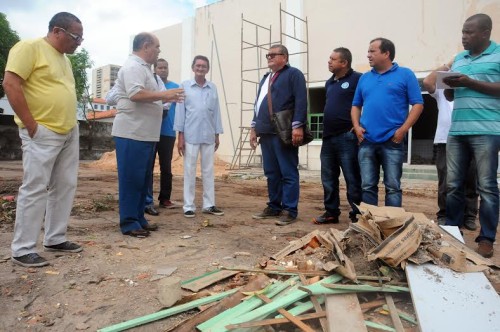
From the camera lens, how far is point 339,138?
4.42m

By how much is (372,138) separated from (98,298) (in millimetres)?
2728

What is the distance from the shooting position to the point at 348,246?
296cm

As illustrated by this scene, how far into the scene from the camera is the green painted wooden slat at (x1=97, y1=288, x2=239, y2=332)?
6.93 ft

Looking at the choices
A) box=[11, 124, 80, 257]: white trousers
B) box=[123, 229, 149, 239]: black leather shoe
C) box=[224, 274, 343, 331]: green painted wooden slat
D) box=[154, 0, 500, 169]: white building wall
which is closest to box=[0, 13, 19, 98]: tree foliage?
box=[154, 0, 500, 169]: white building wall

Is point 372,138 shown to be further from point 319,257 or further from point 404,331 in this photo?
point 404,331

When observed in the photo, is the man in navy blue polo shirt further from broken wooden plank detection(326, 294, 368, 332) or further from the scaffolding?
the scaffolding

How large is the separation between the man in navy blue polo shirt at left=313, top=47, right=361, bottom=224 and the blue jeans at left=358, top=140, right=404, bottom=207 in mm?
345

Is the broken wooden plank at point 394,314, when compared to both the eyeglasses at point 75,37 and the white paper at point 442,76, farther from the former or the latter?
the eyeglasses at point 75,37

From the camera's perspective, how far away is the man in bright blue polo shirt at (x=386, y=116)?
3828 millimetres

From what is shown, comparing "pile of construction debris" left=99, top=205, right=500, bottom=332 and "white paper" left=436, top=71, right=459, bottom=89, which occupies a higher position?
"white paper" left=436, top=71, right=459, bottom=89

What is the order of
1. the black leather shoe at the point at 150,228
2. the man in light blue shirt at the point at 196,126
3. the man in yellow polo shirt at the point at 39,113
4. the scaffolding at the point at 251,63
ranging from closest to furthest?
the man in yellow polo shirt at the point at 39,113
the black leather shoe at the point at 150,228
the man in light blue shirt at the point at 196,126
the scaffolding at the point at 251,63

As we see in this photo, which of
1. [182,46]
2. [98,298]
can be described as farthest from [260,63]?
[98,298]

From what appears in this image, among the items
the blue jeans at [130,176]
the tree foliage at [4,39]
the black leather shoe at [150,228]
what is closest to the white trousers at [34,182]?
the blue jeans at [130,176]

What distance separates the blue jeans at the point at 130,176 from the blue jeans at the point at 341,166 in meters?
1.94
